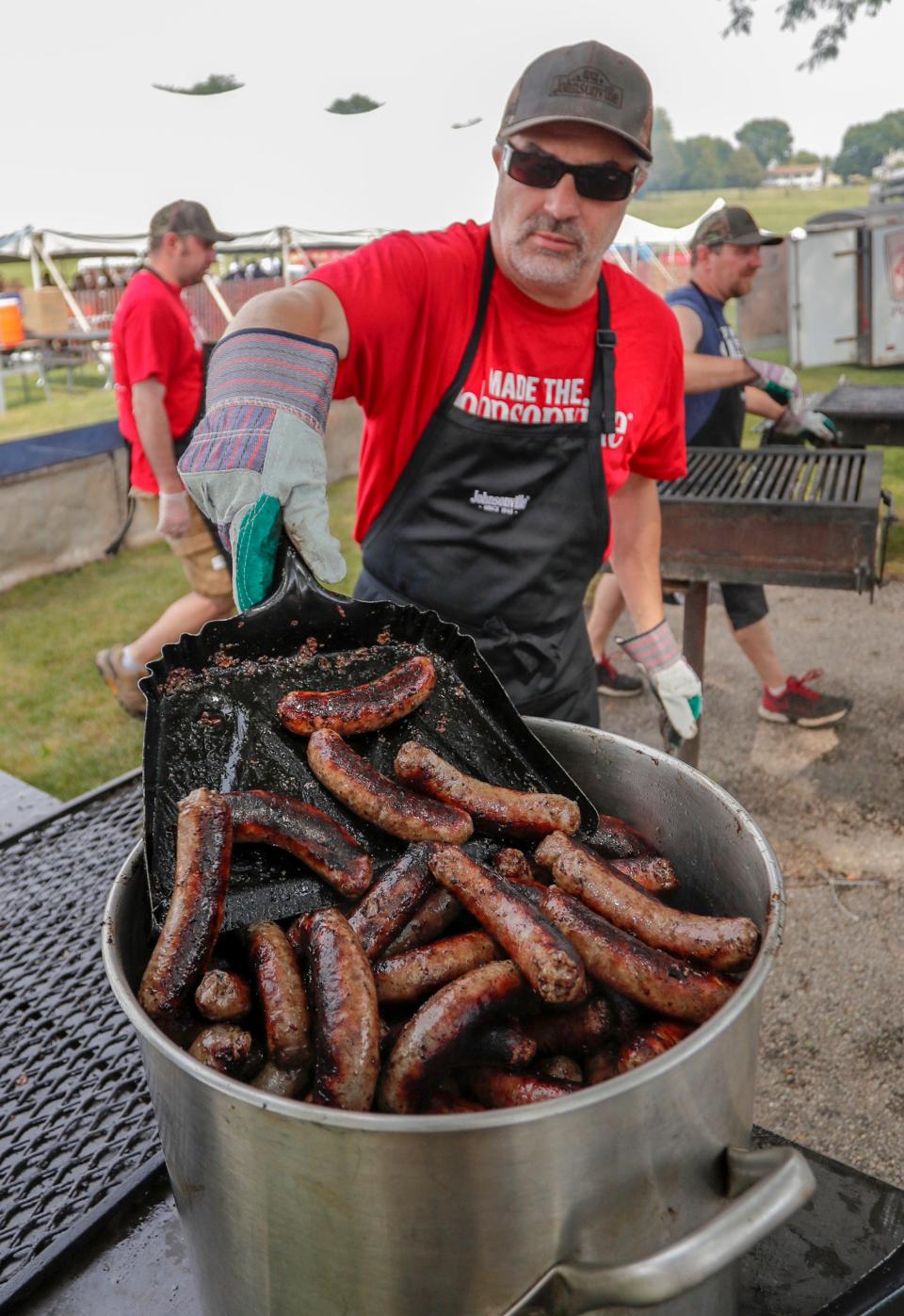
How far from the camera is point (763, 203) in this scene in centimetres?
3969

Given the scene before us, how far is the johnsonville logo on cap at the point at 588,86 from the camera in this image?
2287 mm

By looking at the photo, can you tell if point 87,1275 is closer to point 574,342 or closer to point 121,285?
point 574,342

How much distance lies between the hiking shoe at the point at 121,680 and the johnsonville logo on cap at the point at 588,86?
4.59 metres

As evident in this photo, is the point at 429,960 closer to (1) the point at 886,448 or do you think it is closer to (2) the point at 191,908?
(2) the point at 191,908

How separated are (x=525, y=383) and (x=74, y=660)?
5.52 meters

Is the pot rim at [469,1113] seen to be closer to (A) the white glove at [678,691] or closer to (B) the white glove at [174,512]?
(A) the white glove at [678,691]

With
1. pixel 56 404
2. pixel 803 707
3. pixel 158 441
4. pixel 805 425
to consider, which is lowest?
pixel 803 707

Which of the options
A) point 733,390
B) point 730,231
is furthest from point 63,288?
point 733,390

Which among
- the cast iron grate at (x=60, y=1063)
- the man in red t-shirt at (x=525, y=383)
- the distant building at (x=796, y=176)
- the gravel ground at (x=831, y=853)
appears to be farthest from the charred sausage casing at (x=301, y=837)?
the distant building at (x=796, y=176)

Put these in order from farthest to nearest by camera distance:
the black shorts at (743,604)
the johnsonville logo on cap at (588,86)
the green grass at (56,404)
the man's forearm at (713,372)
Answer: the green grass at (56,404)
the black shorts at (743,604)
the man's forearm at (713,372)
the johnsonville logo on cap at (588,86)

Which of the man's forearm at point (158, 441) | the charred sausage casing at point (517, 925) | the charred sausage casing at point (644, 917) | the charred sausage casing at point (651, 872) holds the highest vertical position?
the man's forearm at point (158, 441)

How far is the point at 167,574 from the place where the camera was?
29.0 ft

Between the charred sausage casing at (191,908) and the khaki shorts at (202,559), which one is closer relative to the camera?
the charred sausage casing at (191,908)

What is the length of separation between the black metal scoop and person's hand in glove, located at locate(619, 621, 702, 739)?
48.7 inches
